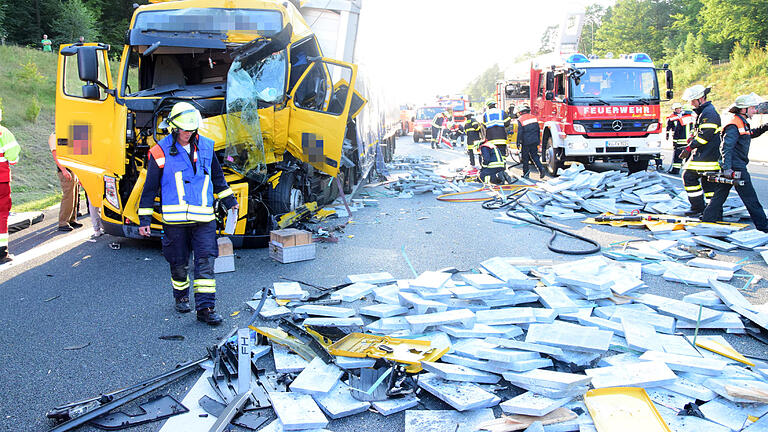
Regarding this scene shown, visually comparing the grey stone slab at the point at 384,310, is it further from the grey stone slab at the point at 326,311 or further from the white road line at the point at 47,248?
the white road line at the point at 47,248

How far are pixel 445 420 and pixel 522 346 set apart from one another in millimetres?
1029

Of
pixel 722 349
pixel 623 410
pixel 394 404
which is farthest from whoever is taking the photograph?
pixel 722 349

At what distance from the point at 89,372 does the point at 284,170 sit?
4206mm

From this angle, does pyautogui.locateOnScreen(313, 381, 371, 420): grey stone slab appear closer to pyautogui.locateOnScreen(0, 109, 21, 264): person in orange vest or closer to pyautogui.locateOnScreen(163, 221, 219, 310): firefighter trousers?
pyautogui.locateOnScreen(163, 221, 219, 310): firefighter trousers

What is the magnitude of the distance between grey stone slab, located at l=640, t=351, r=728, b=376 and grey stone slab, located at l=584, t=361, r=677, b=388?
0.12 metres

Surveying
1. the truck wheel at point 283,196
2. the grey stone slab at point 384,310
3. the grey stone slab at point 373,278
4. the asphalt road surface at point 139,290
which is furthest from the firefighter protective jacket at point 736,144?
the truck wheel at point 283,196

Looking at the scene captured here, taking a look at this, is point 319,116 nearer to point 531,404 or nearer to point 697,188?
point 531,404

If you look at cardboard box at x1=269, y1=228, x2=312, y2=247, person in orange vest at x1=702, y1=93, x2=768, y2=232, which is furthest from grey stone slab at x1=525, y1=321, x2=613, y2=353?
person in orange vest at x1=702, y1=93, x2=768, y2=232

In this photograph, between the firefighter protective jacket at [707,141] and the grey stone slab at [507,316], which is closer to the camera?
the grey stone slab at [507,316]

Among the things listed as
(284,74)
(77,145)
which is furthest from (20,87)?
(284,74)

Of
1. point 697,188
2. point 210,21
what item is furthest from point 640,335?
point 210,21

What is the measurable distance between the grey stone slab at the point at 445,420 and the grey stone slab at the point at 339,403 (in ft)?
0.96

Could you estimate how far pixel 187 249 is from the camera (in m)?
5.04

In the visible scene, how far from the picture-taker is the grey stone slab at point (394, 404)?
3304mm
